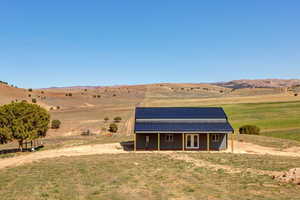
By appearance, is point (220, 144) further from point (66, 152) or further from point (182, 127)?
point (66, 152)

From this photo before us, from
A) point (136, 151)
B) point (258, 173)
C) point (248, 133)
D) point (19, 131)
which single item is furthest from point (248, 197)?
point (248, 133)

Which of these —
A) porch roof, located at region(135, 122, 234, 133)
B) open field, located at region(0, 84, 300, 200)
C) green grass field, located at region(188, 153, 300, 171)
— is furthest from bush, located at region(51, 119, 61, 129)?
green grass field, located at region(188, 153, 300, 171)

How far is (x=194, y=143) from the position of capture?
106 ft

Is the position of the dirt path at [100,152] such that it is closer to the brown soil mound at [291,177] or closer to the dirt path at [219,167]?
the dirt path at [219,167]

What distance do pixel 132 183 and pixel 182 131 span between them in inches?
592

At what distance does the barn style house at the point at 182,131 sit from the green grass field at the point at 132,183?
28.5ft

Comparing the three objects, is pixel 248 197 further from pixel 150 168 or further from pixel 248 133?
pixel 248 133

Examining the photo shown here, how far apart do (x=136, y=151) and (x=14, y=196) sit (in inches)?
683

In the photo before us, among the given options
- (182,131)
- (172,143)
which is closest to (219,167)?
(182,131)

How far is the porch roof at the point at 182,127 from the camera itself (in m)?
31.1

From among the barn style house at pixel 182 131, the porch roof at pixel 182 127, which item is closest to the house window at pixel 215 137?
the barn style house at pixel 182 131

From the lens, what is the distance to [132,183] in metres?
16.8

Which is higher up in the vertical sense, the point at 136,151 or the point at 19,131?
the point at 19,131

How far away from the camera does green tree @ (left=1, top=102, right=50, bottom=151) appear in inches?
1179
